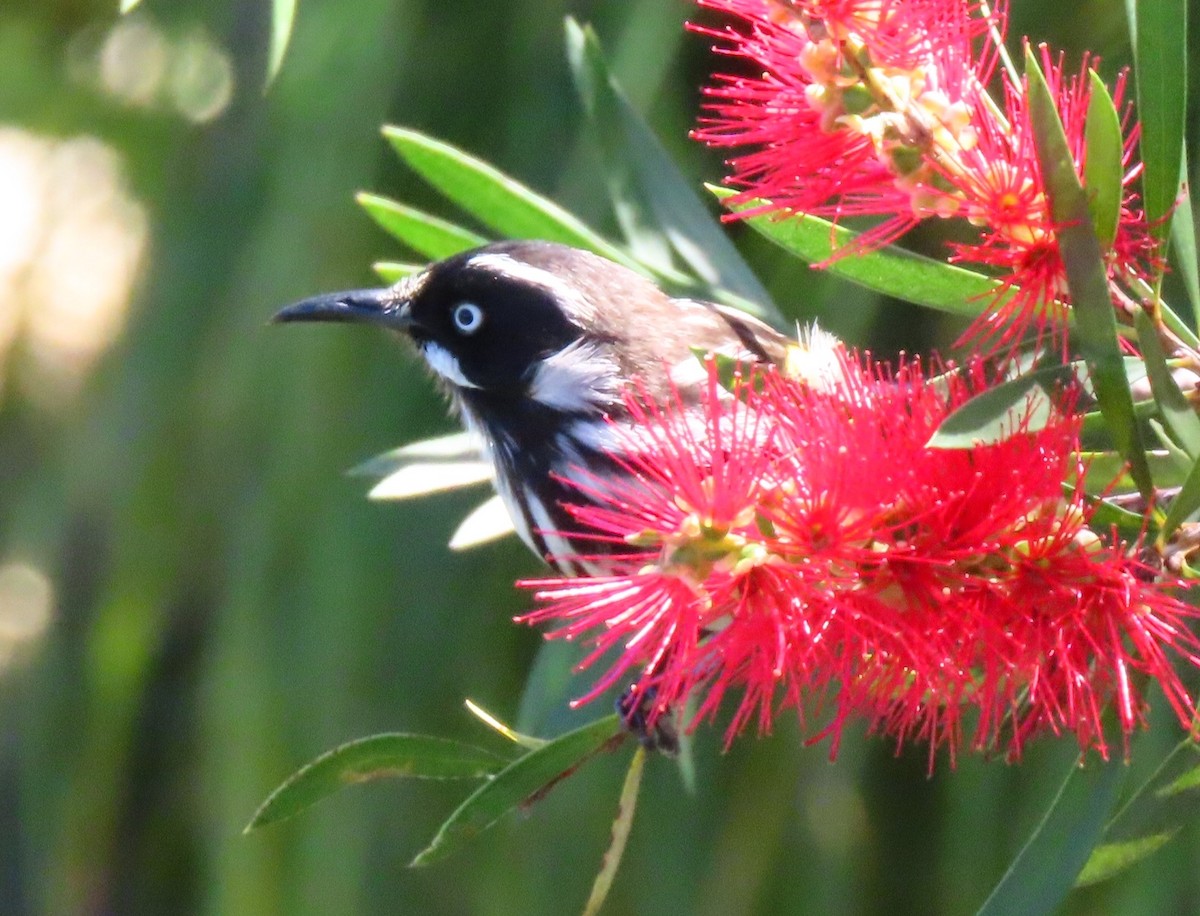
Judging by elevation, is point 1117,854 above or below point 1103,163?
below

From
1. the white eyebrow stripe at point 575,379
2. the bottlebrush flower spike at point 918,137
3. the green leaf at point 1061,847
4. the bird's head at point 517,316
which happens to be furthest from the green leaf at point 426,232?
the green leaf at point 1061,847

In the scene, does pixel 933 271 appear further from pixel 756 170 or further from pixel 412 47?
pixel 412 47

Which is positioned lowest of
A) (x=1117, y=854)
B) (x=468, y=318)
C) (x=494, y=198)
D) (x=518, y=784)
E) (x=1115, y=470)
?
(x=1117, y=854)

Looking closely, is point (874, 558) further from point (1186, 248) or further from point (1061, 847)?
point (1186, 248)

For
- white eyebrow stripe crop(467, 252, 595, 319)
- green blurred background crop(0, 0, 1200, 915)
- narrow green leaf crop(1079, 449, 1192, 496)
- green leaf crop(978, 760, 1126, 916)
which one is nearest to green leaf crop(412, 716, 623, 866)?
green leaf crop(978, 760, 1126, 916)

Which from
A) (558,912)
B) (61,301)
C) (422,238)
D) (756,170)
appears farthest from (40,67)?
(756,170)

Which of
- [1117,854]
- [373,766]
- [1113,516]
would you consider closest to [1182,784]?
[1117,854]
